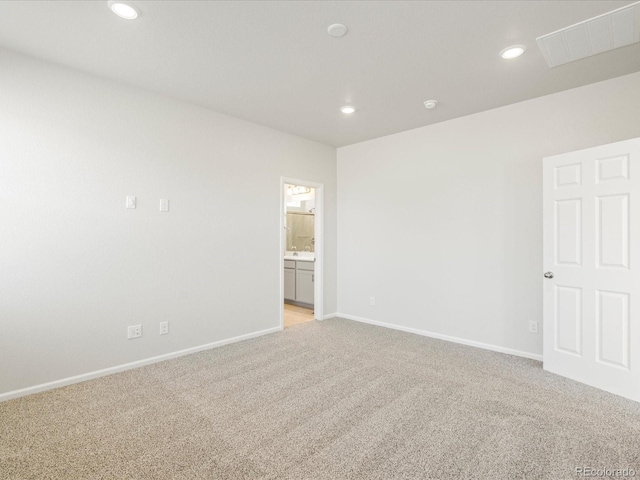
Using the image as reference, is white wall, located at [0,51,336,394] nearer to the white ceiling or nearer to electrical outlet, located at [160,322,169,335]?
electrical outlet, located at [160,322,169,335]

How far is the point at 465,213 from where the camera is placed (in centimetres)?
388

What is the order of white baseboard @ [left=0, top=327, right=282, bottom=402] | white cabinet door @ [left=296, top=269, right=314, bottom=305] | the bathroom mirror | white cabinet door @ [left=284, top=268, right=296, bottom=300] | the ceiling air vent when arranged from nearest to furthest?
1. the ceiling air vent
2. white baseboard @ [left=0, top=327, right=282, bottom=402]
3. white cabinet door @ [left=296, top=269, right=314, bottom=305]
4. white cabinet door @ [left=284, top=268, right=296, bottom=300]
5. the bathroom mirror

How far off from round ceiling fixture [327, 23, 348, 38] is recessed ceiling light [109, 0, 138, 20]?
49.2 inches

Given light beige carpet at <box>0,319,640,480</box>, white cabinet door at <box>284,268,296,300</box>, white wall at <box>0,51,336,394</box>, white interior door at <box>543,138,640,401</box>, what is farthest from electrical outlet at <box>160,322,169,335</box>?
white interior door at <box>543,138,640,401</box>

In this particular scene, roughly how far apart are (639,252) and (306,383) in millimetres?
2820

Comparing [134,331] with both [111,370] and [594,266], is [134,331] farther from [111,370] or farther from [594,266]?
[594,266]

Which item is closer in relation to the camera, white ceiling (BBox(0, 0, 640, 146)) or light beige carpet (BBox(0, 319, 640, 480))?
light beige carpet (BBox(0, 319, 640, 480))

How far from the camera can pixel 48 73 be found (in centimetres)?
265

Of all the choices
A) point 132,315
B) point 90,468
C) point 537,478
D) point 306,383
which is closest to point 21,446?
point 90,468

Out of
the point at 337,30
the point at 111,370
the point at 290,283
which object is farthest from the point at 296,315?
the point at 337,30

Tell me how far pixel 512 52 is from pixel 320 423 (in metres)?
3.06

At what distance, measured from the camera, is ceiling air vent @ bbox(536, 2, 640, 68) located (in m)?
2.10

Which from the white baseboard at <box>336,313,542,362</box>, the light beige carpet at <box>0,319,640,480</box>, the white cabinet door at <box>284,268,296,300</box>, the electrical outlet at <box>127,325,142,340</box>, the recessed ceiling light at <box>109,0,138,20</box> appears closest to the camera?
the light beige carpet at <box>0,319,640,480</box>

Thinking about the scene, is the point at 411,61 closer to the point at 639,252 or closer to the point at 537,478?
the point at 639,252
